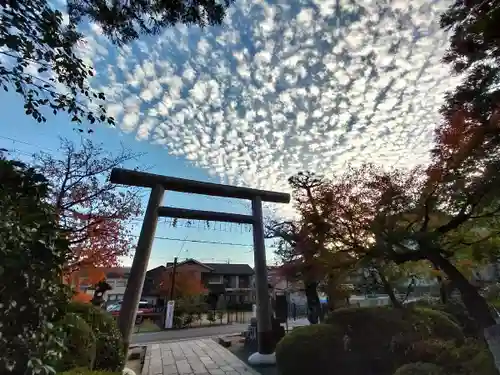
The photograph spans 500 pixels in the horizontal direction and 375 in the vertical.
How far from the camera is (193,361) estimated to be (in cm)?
788

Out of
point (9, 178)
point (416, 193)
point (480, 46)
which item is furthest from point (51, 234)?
point (416, 193)

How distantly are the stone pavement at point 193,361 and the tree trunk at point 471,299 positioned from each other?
4579 mm

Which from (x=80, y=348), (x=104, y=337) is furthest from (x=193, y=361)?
(x=80, y=348)

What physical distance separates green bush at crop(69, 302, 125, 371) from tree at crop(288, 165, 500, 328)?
509cm

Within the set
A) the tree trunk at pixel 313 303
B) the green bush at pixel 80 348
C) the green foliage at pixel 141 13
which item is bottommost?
the green bush at pixel 80 348

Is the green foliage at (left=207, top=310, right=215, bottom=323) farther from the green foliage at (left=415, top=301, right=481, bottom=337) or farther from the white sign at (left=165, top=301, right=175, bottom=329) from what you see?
the green foliage at (left=415, top=301, right=481, bottom=337)

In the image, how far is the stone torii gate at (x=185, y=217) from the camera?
22.2ft

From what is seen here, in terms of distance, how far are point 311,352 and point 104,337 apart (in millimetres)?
3862

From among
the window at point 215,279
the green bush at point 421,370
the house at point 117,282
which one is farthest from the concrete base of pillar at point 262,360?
the house at point 117,282

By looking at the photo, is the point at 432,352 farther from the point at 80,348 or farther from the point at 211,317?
the point at 211,317

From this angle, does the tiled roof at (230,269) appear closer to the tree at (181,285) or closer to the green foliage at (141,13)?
the tree at (181,285)

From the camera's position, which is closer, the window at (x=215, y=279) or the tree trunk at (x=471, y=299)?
the tree trunk at (x=471, y=299)

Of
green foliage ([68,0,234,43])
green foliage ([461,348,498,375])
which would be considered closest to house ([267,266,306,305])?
green foliage ([461,348,498,375])

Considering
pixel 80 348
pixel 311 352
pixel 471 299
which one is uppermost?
pixel 471 299
